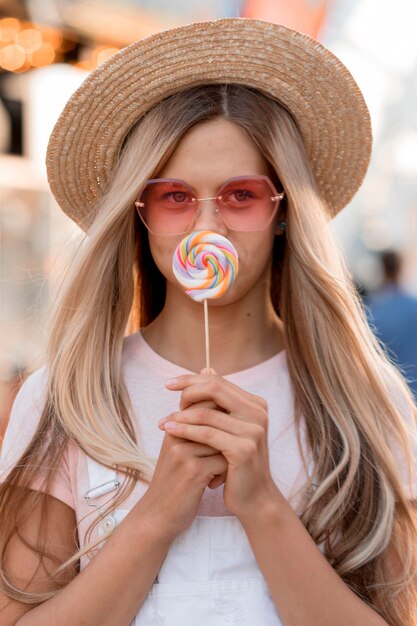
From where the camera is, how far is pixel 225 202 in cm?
200

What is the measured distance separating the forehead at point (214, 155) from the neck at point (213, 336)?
0.35 m

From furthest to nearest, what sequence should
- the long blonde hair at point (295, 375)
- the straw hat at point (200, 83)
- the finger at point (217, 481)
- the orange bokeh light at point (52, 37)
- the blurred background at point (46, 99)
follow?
the orange bokeh light at point (52, 37)
the blurred background at point (46, 99)
the straw hat at point (200, 83)
the long blonde hair at point (295, 375)
the finger at point (217, 481)

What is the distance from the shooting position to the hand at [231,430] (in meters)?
1.71

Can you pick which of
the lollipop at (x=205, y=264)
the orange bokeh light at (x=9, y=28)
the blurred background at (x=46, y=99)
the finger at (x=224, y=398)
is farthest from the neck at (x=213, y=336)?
the orange bokeh light at (x=9, y=28)

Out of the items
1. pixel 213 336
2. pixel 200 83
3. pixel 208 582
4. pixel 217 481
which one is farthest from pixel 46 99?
pixel 208 582

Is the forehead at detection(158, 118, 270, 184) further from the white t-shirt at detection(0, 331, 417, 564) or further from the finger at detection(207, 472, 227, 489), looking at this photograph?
the finger at detection(207, 472, 227, 489)

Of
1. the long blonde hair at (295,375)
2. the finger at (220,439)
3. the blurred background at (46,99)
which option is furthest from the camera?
the blurred background at (46,99)

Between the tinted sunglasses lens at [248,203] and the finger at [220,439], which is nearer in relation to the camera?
the finger at [220,439]

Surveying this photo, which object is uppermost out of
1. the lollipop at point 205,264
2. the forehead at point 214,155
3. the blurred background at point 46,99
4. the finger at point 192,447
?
the blurred background at point 46,99

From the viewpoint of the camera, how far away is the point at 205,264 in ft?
6.20

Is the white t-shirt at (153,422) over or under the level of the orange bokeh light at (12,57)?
under

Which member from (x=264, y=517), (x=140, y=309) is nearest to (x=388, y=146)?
(x=140, y=309)

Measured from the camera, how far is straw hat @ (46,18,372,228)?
2109 millimetres

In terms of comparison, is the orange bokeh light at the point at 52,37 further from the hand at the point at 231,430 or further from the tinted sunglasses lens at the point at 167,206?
the hand at the point at 231,430
